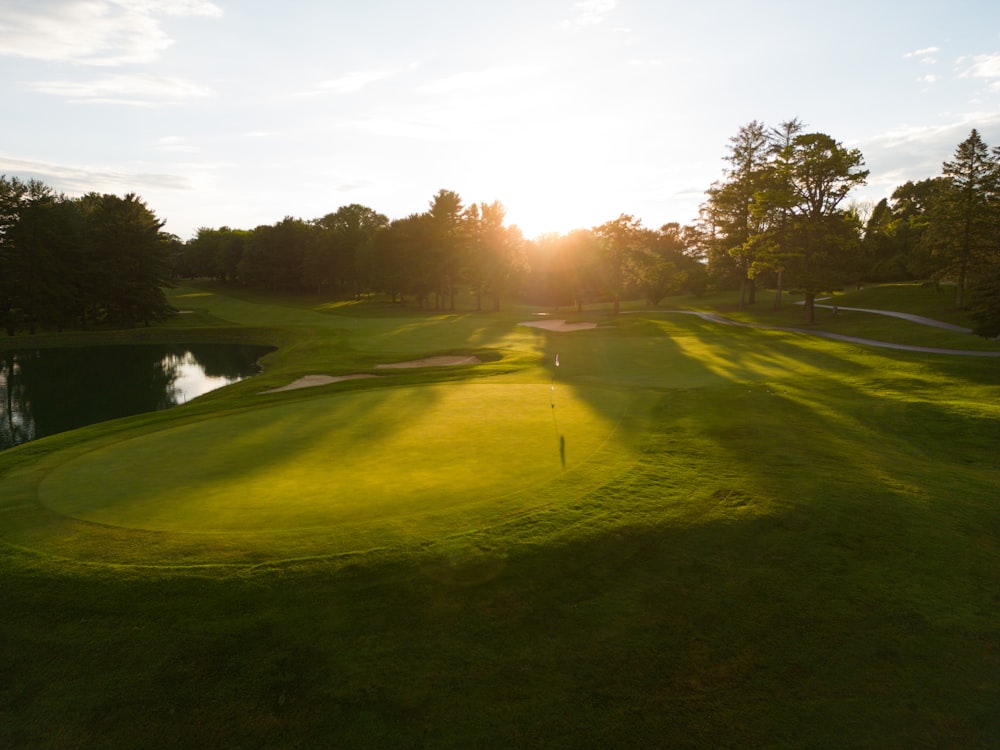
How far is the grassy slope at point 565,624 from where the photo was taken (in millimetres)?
5637

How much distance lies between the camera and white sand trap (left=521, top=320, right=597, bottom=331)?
51769mm

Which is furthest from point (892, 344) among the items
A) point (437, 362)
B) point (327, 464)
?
point (327, 464)

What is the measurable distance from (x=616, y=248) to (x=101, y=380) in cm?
4887

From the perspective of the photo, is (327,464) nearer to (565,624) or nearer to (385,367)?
(565,624)

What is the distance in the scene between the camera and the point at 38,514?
32.0ft

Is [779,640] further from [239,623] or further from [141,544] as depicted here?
[141,544]

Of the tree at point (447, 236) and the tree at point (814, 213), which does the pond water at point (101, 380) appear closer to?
the tree at point (447, 236)

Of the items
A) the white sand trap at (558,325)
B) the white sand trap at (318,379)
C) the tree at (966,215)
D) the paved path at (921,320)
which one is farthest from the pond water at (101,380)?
the tree at (966,215)

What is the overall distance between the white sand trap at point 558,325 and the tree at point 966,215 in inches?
1161

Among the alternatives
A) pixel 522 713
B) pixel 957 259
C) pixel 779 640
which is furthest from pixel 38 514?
pixel 957 259

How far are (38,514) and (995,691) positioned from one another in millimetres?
13428

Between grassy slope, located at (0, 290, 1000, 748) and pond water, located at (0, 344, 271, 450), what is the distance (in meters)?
18.2

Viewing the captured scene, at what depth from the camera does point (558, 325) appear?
55.6m

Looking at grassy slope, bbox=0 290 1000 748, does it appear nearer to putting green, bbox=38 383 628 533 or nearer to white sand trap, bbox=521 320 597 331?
putting green, bbox=38 383 628 533
